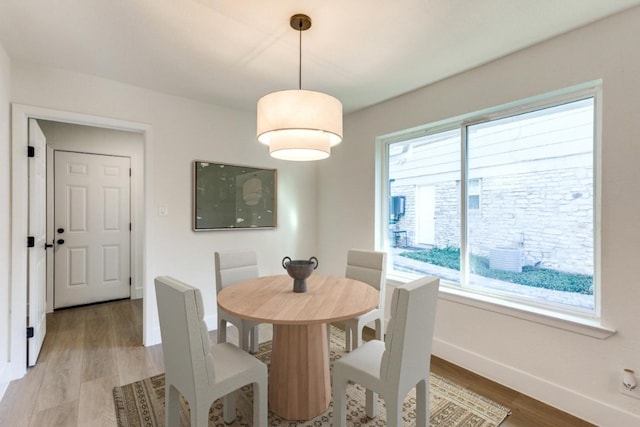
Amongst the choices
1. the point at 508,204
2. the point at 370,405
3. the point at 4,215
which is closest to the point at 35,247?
the point at 4,215

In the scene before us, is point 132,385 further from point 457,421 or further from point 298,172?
point 298,172

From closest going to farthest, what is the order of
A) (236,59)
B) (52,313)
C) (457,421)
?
(457,421) → (236,59) → (52,313)

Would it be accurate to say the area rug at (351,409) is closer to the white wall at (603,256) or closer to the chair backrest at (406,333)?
the white wall at (603,256)

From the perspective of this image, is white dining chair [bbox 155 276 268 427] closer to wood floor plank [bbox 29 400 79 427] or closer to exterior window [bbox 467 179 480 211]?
wood floor plank [bbox 29 400 79 427]

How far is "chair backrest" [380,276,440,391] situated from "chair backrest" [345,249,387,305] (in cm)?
92

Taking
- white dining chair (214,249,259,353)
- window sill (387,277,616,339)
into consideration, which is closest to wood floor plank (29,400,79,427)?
white dining chair (214,249,259,353)

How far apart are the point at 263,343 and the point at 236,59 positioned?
2415 millimetres

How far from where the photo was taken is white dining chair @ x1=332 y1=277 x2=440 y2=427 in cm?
133

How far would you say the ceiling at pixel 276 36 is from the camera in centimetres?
167

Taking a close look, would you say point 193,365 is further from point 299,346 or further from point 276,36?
point 276,36

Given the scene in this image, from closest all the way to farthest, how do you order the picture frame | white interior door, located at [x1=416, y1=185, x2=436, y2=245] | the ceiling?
the ceiling
white interior door, located at [x1=416, y1=185, x2=436, y2=245]
the picture frame

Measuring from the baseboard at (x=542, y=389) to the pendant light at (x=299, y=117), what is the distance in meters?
1.99

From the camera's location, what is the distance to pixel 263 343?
9.22 feet

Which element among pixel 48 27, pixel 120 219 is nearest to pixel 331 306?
pixel 48 27
